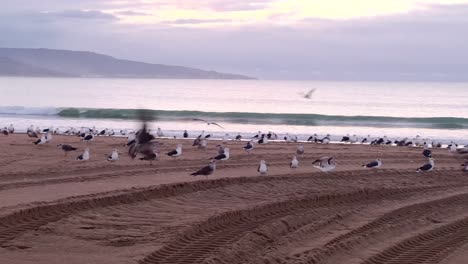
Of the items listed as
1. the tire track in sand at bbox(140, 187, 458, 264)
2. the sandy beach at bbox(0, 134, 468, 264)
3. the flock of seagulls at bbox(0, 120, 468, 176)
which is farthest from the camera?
the flock of seagulls at bbox(0, 120, 468, 176)

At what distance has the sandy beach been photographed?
9.64 meters

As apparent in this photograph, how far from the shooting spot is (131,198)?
A: 13023 millimetres

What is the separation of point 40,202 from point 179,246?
3433 millimetres

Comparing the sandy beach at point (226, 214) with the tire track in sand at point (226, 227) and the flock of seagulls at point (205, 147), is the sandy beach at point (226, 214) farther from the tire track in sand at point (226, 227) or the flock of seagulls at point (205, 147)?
the flock of seagulls at point (205, 147)

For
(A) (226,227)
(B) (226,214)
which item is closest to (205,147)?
(B) (226,214)

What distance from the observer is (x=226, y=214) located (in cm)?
1193

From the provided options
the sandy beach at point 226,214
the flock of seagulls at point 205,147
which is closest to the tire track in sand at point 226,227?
the sandy beach at point 226,214

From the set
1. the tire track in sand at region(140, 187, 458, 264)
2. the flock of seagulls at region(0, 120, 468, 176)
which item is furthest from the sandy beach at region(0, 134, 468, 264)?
the flock of seagulls at region(0, 120, 468, 176)

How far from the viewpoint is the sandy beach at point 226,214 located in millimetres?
9641

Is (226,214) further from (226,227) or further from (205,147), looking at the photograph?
(205,147)

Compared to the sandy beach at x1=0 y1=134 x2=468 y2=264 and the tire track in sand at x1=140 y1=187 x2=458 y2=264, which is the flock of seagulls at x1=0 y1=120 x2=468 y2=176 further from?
the tire track in sand at x1=140 y1=187 x2=458 y2=264

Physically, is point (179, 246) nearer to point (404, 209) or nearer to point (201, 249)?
point (201, 249)

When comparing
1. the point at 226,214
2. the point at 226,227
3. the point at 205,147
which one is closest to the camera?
the point at 226,227

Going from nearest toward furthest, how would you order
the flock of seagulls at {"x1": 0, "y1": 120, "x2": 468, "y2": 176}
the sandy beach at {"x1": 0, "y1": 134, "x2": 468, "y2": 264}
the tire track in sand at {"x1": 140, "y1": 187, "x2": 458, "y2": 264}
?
the tire track in sand at {"x1": 140, "y1": 187, "x2": 458, "y2": 264} → the sandy beach at {"x1": 0, "y1": 134, "x2": 468, "y2": 264} → the flock of seagulls at {"x1": 0, "y1": 120, "x2": 468, "y2": 176}
